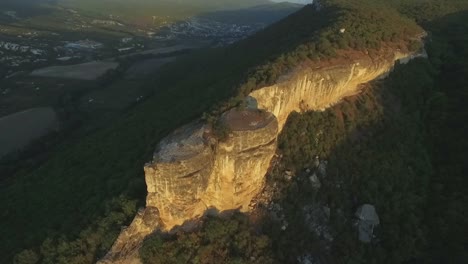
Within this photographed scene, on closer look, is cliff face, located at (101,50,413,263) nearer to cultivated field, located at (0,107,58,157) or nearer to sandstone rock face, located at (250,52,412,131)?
sandstone rock face, located at (250,52,412,131)

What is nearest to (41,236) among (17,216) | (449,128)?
(17,216)

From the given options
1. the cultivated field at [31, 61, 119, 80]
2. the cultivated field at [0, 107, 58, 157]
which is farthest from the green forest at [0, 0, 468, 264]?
the cultivated field at [31, 61, 119, 80]

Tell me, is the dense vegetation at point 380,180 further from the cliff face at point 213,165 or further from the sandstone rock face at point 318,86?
the cliff face at point 213,165

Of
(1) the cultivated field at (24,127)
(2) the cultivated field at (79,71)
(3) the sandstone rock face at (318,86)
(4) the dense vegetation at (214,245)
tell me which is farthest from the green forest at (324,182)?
(2) the cultivated field at (79,71)

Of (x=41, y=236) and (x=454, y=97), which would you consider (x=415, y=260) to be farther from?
(x=41, y=236)

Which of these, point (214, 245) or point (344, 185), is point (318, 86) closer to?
point (344, 185)
